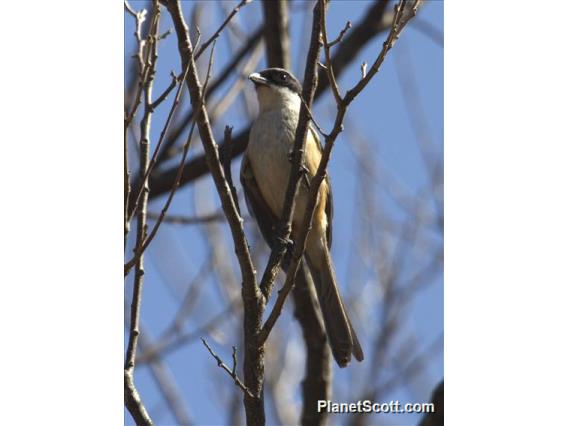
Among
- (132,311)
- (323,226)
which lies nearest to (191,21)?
(323,226)

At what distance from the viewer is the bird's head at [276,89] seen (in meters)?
5.16

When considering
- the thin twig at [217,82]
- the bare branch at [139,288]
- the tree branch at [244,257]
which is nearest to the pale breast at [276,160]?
the thin twig at [217,82]

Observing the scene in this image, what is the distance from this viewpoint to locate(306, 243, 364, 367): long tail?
14.3ft

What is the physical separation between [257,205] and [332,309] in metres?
0.75

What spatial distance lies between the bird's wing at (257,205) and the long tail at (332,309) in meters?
0.27

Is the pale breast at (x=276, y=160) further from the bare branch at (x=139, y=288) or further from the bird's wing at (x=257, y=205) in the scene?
the bare branch at (x=139, y=288)

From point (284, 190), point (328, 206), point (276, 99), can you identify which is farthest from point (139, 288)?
point (276, 99)

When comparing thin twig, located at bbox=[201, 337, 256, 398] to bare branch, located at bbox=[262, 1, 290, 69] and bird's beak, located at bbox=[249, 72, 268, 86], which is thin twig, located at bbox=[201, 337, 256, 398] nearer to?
bird's beak, located at bbox=[249, 72, 268, 86]

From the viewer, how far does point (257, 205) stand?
195 inches

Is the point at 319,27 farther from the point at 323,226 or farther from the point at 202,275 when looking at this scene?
the point at 202,275

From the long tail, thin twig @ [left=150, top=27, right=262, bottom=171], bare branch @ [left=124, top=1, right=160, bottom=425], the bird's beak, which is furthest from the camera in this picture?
thin twig @ [left=150, top=27, right=262, bottom=171]

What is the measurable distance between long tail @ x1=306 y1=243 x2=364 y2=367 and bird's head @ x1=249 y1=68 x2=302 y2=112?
35.2 inches

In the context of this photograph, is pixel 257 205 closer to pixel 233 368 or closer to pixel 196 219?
pixel 196 219

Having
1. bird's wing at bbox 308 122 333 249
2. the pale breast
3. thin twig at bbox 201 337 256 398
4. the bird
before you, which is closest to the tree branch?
thin twig at bbox 201 337 256 398
